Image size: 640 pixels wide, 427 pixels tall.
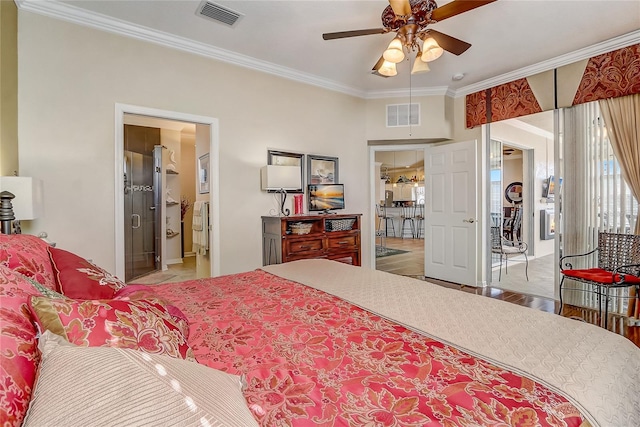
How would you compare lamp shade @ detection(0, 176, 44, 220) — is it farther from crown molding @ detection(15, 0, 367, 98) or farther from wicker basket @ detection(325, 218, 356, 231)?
wicker basket @ detection(325, 218, 356, 231)

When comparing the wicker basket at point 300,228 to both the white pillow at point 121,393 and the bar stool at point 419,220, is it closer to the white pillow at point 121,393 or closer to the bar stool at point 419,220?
the white pillow at point 121,393

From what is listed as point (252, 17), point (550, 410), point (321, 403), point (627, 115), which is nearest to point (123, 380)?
point (321, 403)

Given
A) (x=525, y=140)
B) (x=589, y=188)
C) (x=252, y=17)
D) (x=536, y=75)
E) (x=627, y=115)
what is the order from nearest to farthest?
(x=252, y=17)
(x=627, y=115)
(x=589, y=188)
(x=536, y=75)
(x=525, y=140)

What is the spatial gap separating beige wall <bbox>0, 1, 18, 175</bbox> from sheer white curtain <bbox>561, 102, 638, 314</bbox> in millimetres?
5303

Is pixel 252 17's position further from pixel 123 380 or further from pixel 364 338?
pixel 123 380

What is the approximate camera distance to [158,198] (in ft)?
18.3

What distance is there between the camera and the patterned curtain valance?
3057mm

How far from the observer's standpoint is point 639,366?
107cm

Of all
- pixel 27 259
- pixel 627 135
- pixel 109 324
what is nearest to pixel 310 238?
pixel 27 259

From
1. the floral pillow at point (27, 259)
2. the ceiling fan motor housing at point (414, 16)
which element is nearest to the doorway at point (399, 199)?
the ceiling fan motor housing at point (414, 16)

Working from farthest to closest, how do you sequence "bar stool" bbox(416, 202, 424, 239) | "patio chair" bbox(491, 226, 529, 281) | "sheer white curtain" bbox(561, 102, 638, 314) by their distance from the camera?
1. "bar stool" bbox(416, 202, 424, 239)
2. "patio chair" bbox(491, 226, 529, 281)
3. "sheer white curtain" bbox(561, 102, 638, 314)

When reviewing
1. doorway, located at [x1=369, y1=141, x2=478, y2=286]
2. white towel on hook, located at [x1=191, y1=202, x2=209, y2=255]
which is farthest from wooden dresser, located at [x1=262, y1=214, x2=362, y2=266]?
doorway, located at [x1=369, y1=141, x2=478, y2=286]

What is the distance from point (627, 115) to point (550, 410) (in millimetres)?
3773

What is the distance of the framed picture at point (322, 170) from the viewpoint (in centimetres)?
407
